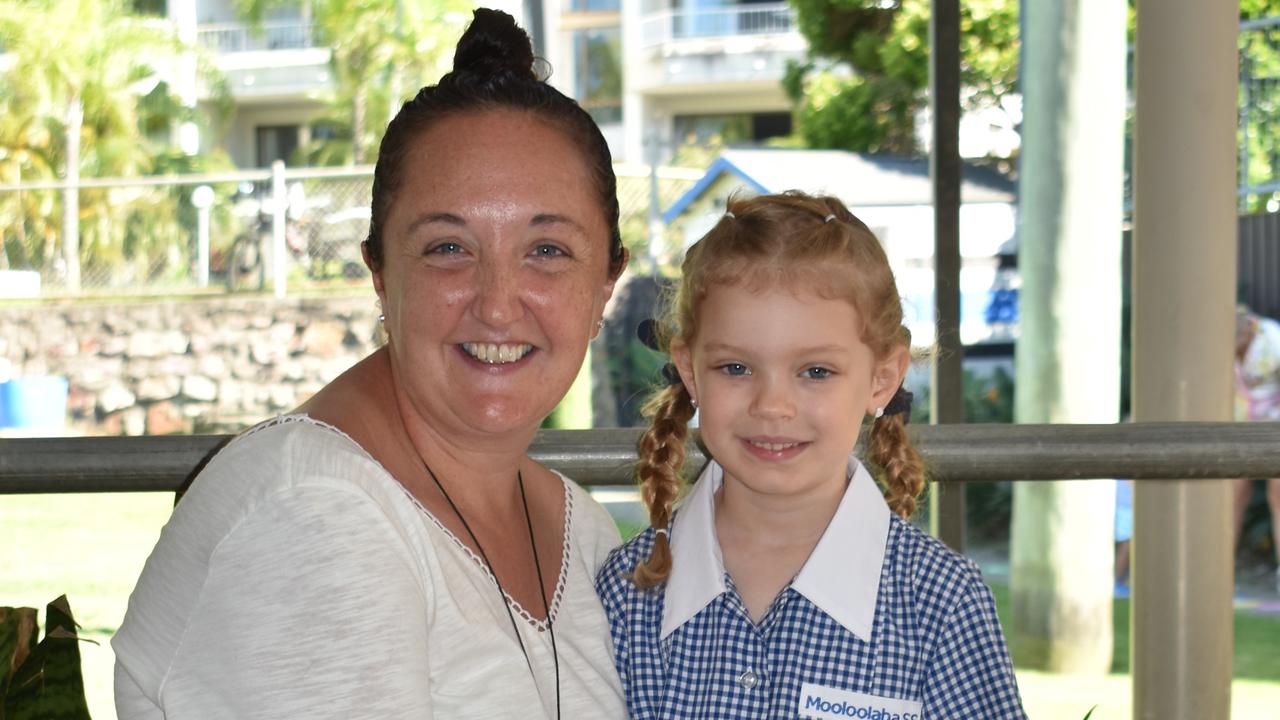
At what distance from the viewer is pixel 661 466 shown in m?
1.75

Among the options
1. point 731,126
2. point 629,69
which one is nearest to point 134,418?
point 629,69

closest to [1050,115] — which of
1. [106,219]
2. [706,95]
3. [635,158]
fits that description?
[106,219]

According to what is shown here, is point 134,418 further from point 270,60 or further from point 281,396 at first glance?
point 270,60

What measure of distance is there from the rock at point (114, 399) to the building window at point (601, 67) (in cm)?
1306

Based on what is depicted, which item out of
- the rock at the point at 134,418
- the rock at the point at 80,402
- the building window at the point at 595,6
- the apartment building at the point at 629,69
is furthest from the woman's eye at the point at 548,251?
the building window at the point at 595,6

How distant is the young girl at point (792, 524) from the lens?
64.0 inches

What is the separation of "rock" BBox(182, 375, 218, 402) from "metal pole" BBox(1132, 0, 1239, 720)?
1233 cm

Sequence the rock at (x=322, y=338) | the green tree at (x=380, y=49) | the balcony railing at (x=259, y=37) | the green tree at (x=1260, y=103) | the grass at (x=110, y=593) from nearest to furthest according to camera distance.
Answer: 1. the grass at (x=110, y=593)
2. the green tree at (x=1260, y=103)
3. the rock at (x=322, y=338)
4. the green tree at (x=380, y=49)
5. the balcony railing at (x=259, y=37)

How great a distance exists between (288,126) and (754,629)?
26.7 metres

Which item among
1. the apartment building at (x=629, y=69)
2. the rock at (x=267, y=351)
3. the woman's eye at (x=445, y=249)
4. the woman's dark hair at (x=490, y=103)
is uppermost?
the apartment building at (x=629, y=69)

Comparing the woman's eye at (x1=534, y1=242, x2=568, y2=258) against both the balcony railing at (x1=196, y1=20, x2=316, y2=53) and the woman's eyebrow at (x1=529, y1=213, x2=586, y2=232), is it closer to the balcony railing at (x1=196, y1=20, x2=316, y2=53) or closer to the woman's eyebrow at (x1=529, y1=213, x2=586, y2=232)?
the woman's eyebrow at (x1=529, y1=213, x2=586, y2=232)

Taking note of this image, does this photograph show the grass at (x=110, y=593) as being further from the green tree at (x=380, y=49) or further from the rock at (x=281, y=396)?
the green tree at (x=380, y=49)

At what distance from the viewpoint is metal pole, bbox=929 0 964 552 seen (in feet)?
7.49

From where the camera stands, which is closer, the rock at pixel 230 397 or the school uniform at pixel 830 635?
the school uniform at pixel 830 635
